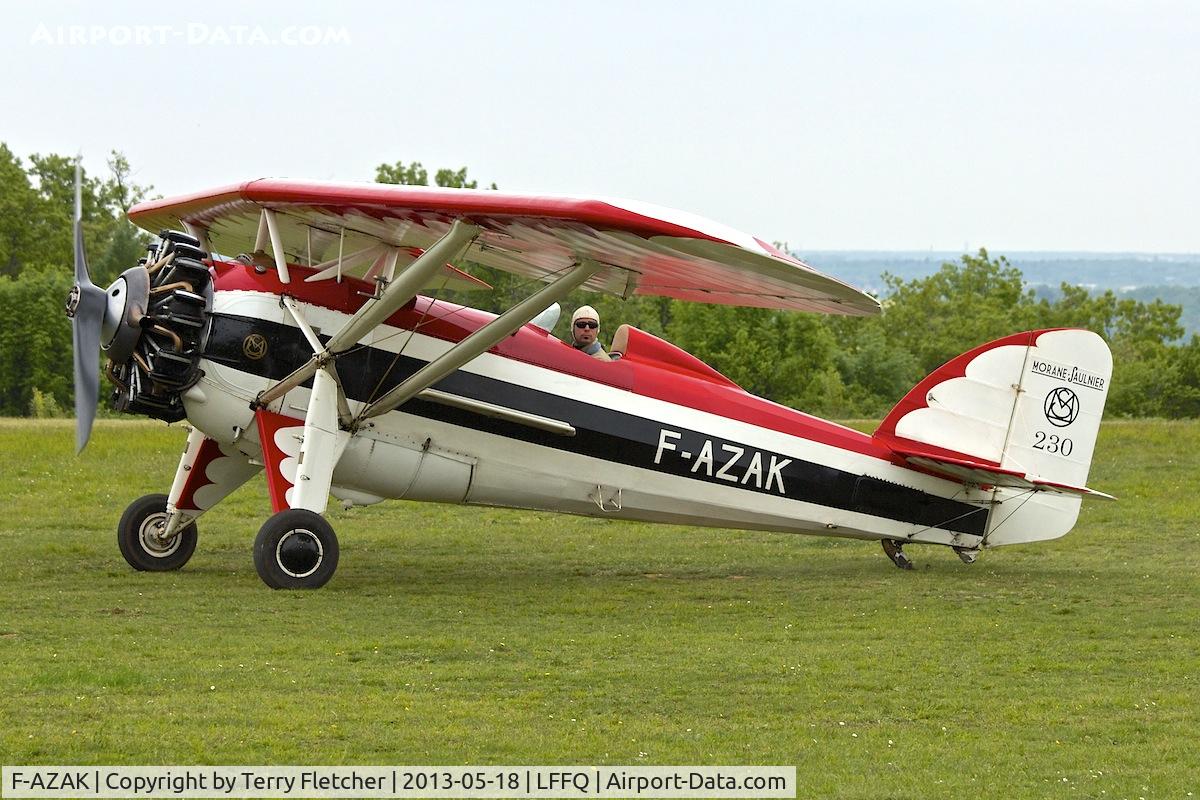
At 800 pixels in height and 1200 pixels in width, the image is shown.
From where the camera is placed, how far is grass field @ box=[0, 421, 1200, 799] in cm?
659

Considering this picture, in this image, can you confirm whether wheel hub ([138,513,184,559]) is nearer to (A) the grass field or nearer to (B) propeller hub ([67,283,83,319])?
(A) the grass field

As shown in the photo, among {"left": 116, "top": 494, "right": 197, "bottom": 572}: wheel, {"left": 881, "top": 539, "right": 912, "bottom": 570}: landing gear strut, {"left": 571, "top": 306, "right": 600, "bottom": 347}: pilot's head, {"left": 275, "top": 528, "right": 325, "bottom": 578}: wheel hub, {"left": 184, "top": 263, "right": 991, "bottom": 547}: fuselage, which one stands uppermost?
{"left": 571, "top": 306, "right": 600, "bottom": 347}: pilot's head

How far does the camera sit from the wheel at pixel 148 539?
12305 mm

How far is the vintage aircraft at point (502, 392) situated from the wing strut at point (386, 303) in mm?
21

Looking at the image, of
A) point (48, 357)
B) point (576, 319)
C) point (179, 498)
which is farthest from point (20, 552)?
point (48, 357)

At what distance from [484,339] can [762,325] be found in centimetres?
4581

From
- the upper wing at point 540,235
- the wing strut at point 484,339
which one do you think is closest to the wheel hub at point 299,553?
the wing strut at point 484,339

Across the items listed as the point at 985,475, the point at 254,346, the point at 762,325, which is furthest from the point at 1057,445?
the point at 762,325

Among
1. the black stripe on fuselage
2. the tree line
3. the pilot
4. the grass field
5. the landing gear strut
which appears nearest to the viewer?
the grass field

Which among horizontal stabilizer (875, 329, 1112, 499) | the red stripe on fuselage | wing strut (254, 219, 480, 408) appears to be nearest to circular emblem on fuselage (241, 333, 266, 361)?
wing strut (254, 219, 480, 408)

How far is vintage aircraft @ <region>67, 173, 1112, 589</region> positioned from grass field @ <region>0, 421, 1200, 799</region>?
24.2 inches

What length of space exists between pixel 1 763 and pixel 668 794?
9.07ft

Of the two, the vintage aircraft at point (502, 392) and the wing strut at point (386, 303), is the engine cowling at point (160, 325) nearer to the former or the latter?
the vintage aircraft at point (502, 392)

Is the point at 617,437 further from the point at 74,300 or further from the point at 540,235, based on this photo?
the point at 74,300
